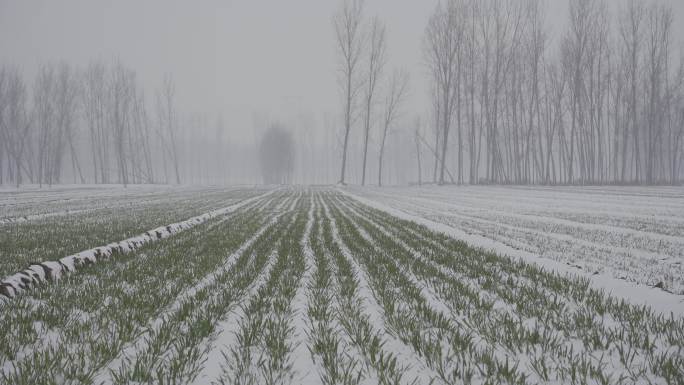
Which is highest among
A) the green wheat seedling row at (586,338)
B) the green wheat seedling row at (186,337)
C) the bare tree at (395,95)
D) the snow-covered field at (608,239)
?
the bare tree at (395,95)

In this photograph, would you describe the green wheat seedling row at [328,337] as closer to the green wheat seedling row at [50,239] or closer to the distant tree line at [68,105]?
the green wheat seedling row at [50,239]

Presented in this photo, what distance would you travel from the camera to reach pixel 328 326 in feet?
8.45

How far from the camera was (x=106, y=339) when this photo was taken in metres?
2.11

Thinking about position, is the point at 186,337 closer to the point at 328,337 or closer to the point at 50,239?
the point at 328,337

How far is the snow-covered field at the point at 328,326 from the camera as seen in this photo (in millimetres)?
1838

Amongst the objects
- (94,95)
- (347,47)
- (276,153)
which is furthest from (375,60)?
A: (94,95)

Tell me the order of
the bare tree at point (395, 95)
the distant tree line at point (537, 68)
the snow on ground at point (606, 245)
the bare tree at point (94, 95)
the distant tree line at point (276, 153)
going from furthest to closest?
the distant tree line at point (276, 153), the bare tree at point (94, 95), the bare tree at point (395, 95), the distant tree line at point (537, 68), the snow on ground at point (606, 245)

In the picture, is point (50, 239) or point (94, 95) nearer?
point (50, 239)

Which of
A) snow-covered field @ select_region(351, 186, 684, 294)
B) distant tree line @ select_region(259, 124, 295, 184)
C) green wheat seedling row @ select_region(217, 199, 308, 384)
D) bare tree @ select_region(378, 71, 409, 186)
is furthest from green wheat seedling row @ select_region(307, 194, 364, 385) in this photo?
distant tree line @ select_region(259, 124, 295, 184)

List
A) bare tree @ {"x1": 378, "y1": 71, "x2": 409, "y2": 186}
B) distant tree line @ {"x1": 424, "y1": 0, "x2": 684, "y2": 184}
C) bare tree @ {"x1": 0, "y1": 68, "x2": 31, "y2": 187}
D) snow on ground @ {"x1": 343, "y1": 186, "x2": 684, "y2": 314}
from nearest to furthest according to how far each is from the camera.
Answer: snow on ground @ {"x1": 343, "y1": 186, "x2": 684, "y2": 314} → distant tree line @ {"x1": 424, "y1": 0, "x2": 684, "y2": 184} → bare tree @ {"x1": 378, "y1": 71, "x2": 409, "y2": 186} → bare tree @ {"x1": 0, "y1": 68, "x2": 31, "y2": 187}

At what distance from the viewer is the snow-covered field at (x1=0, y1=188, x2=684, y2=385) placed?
72.4 inches

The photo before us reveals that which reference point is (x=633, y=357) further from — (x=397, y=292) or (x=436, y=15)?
(x=436, y=15)

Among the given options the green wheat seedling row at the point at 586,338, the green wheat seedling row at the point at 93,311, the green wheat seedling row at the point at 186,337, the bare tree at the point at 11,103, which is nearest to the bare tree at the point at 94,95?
the bare tree at the point at 11,103

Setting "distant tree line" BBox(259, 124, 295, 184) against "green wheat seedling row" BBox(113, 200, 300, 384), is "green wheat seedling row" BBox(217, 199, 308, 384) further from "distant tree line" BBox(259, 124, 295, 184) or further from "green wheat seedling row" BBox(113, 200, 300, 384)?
"distant tree line" BBox(259, 124, 295, 184)
